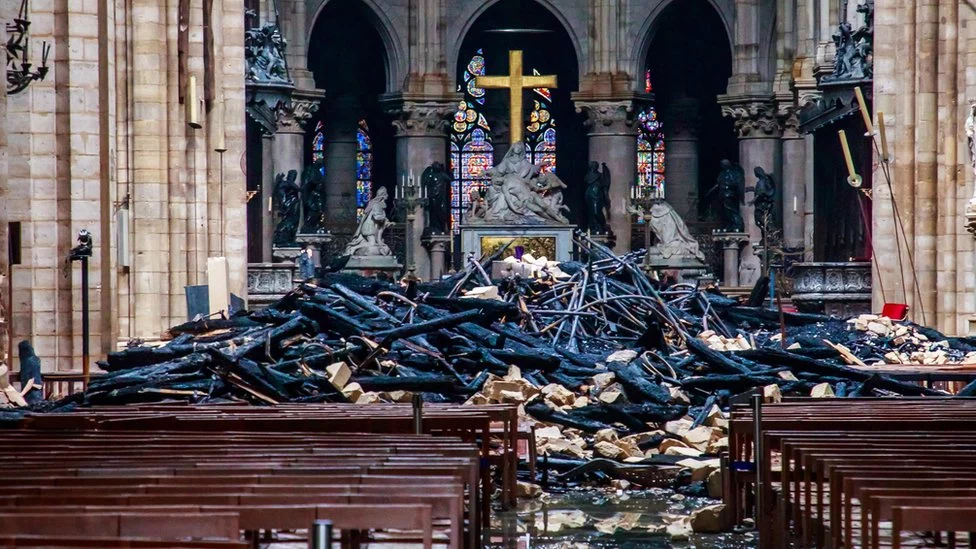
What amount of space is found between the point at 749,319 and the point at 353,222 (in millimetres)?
25885

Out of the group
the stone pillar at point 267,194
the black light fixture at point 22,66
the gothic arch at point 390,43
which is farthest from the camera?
the gothic arch at point 390,43

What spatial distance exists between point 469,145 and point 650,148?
471cm

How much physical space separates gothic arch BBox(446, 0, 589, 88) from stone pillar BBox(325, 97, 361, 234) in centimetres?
319

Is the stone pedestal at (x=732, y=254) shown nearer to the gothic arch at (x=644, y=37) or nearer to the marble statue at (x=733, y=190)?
the marble statue at (x=733, y=190)

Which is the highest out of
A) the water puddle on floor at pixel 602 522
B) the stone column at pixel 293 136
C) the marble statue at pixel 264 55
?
the marble statue at pixel 264 55

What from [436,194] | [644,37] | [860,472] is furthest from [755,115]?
[860,472]

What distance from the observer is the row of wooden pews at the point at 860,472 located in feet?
23.8

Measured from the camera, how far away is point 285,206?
146ft

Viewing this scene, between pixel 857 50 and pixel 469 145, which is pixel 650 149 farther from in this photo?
pixel 857 50

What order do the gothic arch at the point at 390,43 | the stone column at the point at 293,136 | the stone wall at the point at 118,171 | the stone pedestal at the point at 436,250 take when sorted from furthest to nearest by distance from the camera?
the gothic arch at the point at 390,43 → the stone pedestal at the point at 436,250 → the stone column at the point at 293,136 → the stone wall at the point at 118,171

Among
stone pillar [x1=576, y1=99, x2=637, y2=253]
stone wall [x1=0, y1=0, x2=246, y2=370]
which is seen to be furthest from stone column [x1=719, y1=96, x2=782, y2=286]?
stone wall [x1=0, y1=0, x2=246, y2=370]

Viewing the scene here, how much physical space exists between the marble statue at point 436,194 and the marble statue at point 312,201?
2486mm

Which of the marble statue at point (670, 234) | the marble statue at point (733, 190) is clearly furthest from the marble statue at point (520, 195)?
the marble statue at point (733, 190)

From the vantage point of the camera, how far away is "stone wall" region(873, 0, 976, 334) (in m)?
26.6
